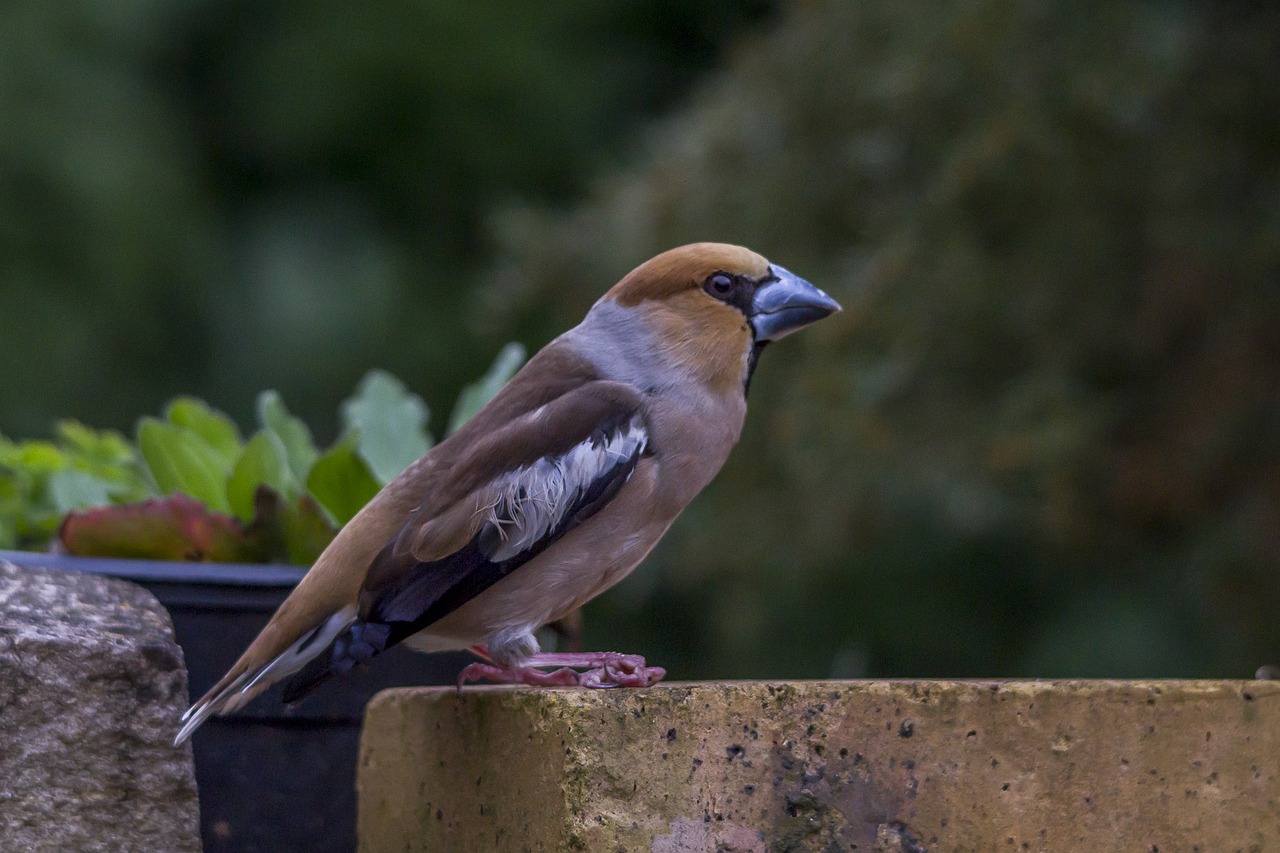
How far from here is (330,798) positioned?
120 inches

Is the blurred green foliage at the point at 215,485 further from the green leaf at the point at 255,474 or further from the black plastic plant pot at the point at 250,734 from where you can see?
the black plastic plant pot at the point at 250,734

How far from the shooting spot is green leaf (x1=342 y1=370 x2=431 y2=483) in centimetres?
361

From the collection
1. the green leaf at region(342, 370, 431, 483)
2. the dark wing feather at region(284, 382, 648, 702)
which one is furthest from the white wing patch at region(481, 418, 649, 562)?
the green leaf at region(342, 370, 431, 483)

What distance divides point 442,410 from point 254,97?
276 centimetres

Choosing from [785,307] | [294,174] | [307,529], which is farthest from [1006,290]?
[294,174]

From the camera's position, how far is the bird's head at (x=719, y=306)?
9.68ft

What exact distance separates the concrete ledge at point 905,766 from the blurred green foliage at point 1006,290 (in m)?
2.72

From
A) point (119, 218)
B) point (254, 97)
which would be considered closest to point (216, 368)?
point (119, 218)

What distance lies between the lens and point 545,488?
2611 millimetres

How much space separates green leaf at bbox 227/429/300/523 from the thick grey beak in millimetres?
1115

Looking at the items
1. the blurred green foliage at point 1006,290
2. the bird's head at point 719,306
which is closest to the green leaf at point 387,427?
the bird's head at point 719,306

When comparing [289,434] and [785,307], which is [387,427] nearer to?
[289,434]

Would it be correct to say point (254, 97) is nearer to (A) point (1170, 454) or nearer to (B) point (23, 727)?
(A) point (1170, 454)

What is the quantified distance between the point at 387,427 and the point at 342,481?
388 millimetres
